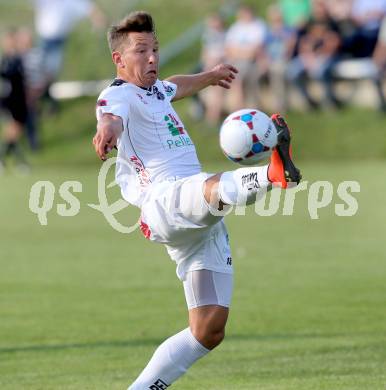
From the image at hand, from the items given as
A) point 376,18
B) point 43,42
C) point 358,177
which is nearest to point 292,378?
point 358,177

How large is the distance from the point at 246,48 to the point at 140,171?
67.6ft

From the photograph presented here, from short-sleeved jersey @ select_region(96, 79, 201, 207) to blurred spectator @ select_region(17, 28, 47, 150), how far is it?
74.9ft

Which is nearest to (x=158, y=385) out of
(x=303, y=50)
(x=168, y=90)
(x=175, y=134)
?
(x=175, y=134)

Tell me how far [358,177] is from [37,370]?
1505 centimetres

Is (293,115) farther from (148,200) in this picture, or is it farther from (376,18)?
(148,200)

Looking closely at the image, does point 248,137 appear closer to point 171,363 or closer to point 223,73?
point 171,363

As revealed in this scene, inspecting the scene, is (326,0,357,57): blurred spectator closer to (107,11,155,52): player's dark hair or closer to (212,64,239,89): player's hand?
(212,64,239,89): player's hand

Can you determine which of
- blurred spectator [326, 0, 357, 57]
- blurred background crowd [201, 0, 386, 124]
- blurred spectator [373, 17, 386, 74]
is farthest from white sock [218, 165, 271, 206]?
blurred spectator [326, 0, 357, 57]

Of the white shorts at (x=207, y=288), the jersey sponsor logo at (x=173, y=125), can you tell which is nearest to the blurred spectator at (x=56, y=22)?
the jersey sponsor logo at (x=173, y=125)

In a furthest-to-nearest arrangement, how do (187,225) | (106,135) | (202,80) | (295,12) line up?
1. (295,12)
2. (202,80)
3. (187,225)
4. (106,135)

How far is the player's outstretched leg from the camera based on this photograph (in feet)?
19.7

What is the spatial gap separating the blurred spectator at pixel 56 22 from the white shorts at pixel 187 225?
26.5 m

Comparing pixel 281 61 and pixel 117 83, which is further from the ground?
pixel 281 61

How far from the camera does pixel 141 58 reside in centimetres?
673
